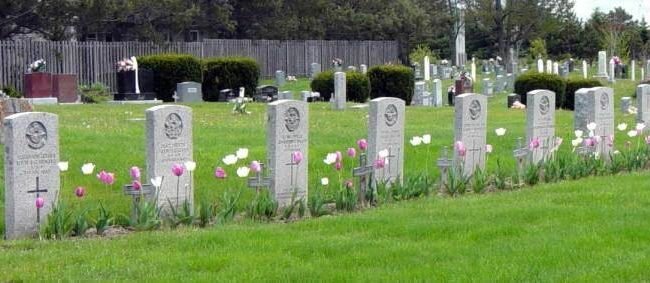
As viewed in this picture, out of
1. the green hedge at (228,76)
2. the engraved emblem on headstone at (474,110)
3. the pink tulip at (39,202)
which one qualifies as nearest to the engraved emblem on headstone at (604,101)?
the engraved emblem on headstone at (474,110)

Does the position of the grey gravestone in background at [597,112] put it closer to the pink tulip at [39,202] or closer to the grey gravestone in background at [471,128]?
the grey gravestone in background at [471,128]

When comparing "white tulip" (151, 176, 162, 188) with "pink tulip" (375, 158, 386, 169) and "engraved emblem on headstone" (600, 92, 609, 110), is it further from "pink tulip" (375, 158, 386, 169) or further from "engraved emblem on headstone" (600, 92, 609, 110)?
"engraved emblem on headstone" (600, 92, 609, 110)

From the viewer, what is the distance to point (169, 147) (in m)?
10.4

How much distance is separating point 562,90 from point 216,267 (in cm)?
2527

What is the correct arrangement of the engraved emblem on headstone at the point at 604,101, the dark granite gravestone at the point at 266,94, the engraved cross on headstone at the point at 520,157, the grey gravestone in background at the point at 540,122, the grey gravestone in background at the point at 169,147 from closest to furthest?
the grey gravestone in background at the point at 169,147 → the engraved cross on headstone at the point at 520,157 → the grey gravestone in background at the point at 540,122 → the engraved emblem on headstone at the point at 604,101 → the dark granite gravestone at the point at 266,94

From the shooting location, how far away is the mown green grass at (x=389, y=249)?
731cm

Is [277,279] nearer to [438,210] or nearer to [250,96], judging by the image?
[438,210]

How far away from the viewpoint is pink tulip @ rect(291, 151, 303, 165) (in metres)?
10.9

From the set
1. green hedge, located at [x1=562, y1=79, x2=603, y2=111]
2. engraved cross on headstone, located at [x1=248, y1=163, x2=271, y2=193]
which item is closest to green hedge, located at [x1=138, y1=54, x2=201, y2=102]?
green hedge, located at [x1=562, y1=79, x2=603, y2=111]

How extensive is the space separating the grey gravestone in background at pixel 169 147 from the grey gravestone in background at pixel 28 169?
1.00 metres

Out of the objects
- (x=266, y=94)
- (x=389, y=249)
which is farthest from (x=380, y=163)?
(x=266, y=94)

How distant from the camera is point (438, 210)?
10.3 m

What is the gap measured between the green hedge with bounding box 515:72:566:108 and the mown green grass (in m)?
21.2

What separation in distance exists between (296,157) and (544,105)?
5071 millimetres
